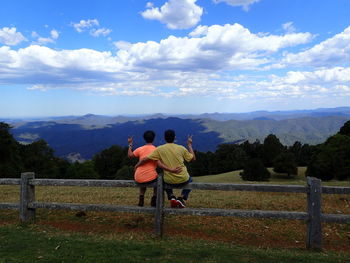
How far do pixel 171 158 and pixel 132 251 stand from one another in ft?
8.07

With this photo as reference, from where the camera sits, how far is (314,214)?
738cm

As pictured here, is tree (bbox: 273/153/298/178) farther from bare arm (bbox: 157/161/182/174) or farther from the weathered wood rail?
bare arm (bbox: 157/161/182/174)

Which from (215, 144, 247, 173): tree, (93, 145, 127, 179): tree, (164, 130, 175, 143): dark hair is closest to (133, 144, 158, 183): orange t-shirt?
(164, 130, 175, 143): dark hair

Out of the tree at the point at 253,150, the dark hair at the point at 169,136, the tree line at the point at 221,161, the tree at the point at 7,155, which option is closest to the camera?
the dark hair at the point at 169,136

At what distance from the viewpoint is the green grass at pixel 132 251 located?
6.37 metres

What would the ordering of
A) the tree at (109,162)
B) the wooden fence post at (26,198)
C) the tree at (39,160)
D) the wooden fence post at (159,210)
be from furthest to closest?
1. the tree at (109,162)
2. the tree at (39,160)
3. the wooden fence post at (26,198)
4. the wooden fence post at (159,210)

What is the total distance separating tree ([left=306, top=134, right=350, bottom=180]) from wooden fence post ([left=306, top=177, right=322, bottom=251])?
49378mm

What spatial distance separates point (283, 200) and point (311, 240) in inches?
258

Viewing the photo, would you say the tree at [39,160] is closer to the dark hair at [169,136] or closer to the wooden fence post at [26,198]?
the wooden fence post at [26,198]

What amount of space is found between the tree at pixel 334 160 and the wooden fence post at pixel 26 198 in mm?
52097

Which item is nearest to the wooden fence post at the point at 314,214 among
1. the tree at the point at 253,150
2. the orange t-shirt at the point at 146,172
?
the orange t-shirt at the point at 146,172

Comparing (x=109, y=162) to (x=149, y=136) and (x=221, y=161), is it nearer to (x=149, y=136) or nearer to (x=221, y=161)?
(x=221, y=161)

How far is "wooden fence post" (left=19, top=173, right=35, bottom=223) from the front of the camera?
349 inches

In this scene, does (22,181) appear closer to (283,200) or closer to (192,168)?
(283,200)
